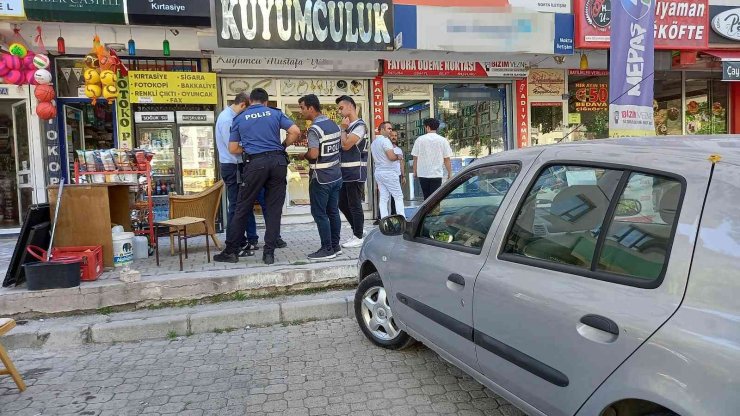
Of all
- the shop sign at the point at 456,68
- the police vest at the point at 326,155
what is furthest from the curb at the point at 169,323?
the shop sign at the point at 456,68

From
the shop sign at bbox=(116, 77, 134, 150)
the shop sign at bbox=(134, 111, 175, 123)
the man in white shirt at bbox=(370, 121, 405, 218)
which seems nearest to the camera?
the man in white shirt at bbox=(370, 121, 405, 218)

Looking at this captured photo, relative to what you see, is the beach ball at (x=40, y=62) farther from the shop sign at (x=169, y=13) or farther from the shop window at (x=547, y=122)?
the shop window at (x=547, y=122)

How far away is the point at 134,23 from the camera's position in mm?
7297

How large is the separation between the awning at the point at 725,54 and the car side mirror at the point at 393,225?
8817mm

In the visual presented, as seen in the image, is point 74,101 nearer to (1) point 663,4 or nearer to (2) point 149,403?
(2) point 149,403

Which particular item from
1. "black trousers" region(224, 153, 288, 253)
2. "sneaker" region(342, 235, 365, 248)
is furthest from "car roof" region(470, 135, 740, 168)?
"sneaker" region(342, 235, 365, 248)

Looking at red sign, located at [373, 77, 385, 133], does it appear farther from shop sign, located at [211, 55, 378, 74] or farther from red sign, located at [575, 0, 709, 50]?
red sign, located at [575, 0, 709, 50]

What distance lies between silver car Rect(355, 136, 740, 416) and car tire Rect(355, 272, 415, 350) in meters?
0.66

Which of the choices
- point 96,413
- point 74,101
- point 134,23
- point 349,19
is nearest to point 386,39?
point 349,19

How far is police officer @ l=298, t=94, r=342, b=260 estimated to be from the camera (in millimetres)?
5690

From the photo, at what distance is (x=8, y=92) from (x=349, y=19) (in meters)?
5.79

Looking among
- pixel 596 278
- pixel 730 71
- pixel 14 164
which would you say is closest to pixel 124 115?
pixel 14 164

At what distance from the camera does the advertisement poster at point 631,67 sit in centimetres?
565

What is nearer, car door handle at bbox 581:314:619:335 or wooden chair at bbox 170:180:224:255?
car door handle at bbox 581:314:619:335
